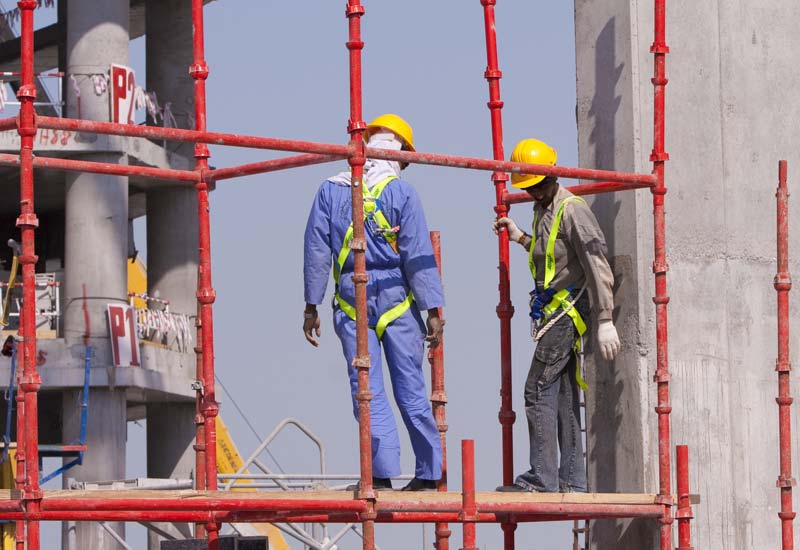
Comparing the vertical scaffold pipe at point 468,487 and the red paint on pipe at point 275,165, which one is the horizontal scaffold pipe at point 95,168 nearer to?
the red paint on pipe at point 275,165

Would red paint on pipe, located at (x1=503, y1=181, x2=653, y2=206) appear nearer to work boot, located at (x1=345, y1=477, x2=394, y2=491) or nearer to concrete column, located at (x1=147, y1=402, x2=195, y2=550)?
work boot, located at (x1=345, y1=477, x2=394, y2=491)

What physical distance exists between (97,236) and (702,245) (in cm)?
2226

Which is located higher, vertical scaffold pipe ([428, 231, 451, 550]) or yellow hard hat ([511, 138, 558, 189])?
yellow hard hat ([511, 138, 558, 189])

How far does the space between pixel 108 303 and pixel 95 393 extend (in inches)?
61.5

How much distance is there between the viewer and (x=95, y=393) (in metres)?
31.0

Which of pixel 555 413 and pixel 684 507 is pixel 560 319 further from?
pixel 684 507

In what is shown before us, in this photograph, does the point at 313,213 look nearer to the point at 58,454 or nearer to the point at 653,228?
the point at 653,228

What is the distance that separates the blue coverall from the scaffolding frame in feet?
1.39

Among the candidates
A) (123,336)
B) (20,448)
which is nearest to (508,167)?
(20,448)

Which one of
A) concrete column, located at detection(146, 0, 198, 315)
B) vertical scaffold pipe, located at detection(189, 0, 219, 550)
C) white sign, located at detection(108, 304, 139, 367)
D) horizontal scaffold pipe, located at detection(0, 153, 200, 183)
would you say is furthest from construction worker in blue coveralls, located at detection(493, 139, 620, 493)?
concrete column, located at detection(146, 0, 198, 315)

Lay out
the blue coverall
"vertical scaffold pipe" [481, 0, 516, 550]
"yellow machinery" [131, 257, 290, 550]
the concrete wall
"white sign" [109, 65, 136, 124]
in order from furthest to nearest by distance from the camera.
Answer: "yellow machinery" [131, 257, 290, 550] → "white sign" [109, 65, 136, 124] → "vertical scaffold pipe" [481, 0, 516, 550] → the concrete wall → the blue coverall

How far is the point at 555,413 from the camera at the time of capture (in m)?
10.1

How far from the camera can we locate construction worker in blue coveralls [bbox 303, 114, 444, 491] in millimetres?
9914

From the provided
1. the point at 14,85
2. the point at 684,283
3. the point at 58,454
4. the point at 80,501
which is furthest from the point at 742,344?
the point at 14,85
